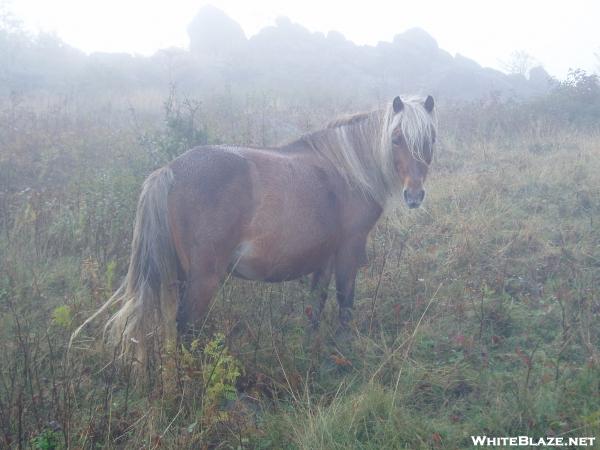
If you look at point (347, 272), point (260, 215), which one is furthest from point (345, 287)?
point (260, 215)

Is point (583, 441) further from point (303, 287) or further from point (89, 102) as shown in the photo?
point (89, 102)

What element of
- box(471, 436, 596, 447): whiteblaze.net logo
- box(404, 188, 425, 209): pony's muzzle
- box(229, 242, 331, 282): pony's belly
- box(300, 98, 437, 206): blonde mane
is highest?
box(300, 98, 437, 206): blonde mane

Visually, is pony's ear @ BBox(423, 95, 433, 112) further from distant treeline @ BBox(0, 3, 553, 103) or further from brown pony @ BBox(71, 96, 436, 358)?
distant treeline @ BBox(0, 3, 553, 103)

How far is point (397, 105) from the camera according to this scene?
4.14 m

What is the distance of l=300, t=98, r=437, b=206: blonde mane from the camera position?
4.07 meters

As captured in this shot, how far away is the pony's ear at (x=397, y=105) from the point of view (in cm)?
410

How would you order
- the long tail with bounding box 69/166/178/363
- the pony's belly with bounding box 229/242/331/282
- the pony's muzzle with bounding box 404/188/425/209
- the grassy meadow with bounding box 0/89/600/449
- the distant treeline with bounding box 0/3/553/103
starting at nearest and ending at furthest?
1. the grassy meadow with bounding box 0/89/600/449
2. the long tail with bounding box 69/166/178/363
3. the pony's belly with bounding box 229/242/331/282
4. the pony's muzzle with bounding box 404/188/425/209
5. the distant treeline with bounding box 0/3/553/103

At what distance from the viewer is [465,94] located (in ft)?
78.8

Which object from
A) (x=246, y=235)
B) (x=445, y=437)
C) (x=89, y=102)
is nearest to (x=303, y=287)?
(x=246, y=235)

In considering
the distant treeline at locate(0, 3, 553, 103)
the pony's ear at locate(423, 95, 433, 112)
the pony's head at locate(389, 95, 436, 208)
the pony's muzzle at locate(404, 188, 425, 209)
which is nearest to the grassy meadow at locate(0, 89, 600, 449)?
the pony's muzzle at locate(404, 188, 425, 209)

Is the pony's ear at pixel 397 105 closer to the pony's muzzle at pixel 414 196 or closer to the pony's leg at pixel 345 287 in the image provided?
the pony's muzzle at pixel 414 196

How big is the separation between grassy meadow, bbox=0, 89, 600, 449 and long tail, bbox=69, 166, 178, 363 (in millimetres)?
299

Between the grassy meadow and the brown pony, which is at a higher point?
the brown pony

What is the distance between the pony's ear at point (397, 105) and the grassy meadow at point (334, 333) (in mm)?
1772
